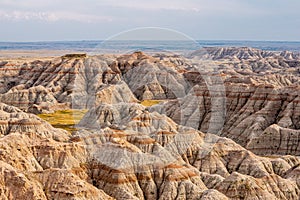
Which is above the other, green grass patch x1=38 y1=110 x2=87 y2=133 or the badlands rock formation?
the badlands rock formation

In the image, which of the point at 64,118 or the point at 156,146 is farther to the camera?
the point at 64,118

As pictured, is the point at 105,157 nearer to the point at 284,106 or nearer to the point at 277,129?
the point at 277,129

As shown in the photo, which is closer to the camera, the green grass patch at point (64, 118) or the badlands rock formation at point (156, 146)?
the badlands rock formation at point (156, 146)

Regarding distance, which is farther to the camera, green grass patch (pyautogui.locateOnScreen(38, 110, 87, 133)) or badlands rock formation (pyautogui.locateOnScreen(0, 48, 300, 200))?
green grass patch (pyautogui.locateOnScreen(38, 110, 87, 133))

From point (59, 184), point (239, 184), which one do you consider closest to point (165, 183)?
point (239, 184)

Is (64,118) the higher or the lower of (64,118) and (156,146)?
the lower
